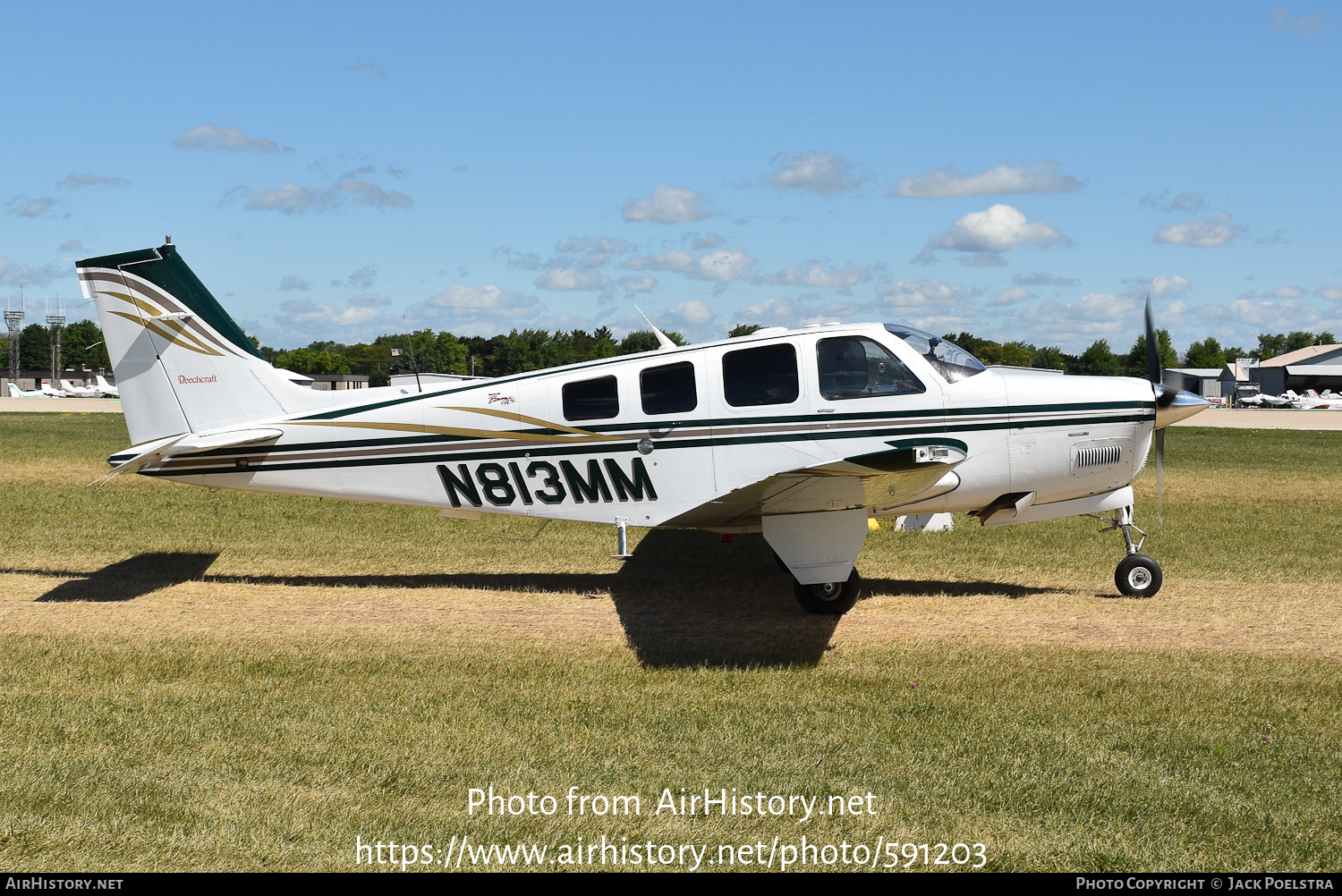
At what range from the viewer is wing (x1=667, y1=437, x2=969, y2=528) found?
7.27 meters

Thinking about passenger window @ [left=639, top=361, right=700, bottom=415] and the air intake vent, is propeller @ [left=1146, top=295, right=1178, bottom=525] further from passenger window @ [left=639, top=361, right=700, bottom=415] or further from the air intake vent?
passenger window @ [left=639, top=361, right=700, bottom=415]

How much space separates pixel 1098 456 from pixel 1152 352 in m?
1.30

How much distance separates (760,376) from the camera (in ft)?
28.9

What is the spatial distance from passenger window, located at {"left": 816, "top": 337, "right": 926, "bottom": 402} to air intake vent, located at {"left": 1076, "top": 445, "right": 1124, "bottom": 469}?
5.28ft

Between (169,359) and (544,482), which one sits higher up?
(169,359)

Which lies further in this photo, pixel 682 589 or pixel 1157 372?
pixel 682 589

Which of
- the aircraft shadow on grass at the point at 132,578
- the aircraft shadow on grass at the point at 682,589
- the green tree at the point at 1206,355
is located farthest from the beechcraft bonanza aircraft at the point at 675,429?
the green tree at the point at 1206,355

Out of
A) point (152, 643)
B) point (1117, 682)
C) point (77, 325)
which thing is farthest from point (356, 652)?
point (77, 325)

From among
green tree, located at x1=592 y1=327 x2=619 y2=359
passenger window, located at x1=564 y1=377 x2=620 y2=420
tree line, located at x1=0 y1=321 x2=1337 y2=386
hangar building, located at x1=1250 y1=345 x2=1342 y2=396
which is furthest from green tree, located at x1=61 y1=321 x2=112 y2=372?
passenger window, located at x1=564 y1=377 x2=620 y2=420

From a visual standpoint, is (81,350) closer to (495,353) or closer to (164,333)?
(495,353)

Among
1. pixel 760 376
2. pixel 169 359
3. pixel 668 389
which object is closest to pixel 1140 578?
pixel 760 376

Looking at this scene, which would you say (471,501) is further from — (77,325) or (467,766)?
(77,325)

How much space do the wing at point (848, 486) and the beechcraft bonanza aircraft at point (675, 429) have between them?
38 mm

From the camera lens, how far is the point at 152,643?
8.07 metres
